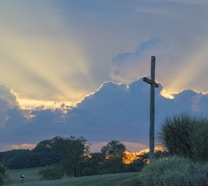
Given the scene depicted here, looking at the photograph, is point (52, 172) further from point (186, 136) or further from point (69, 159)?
point (186, 136)

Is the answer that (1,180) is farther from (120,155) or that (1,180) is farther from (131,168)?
(120,155)

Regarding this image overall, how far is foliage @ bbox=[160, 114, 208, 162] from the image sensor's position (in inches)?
810

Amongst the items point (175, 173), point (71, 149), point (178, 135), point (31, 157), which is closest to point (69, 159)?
point (71, 149)

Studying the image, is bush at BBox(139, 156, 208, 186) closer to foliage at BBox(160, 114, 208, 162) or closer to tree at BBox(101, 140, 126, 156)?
foliage at BBox(160, 114, 208, 162)

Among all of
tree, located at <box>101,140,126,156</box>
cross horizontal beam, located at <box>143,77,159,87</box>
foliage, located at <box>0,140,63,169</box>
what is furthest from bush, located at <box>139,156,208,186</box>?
foliage, located at <box>0,140,63,169</box>

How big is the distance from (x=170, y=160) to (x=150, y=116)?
169 inches

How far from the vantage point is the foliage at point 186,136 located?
20562mm

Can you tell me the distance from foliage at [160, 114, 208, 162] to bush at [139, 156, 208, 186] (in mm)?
893

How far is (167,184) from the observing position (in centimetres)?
1848

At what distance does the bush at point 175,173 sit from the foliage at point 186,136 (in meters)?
0.89

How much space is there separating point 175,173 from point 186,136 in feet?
9.93

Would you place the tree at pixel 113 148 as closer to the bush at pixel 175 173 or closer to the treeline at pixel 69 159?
the treeline at pixel 69 159

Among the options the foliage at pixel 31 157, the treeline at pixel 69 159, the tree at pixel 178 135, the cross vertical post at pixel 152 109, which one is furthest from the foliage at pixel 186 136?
the foliage at pixel 31 157

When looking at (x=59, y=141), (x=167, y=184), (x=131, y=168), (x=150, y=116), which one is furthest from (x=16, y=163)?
(x=167, y=184)
